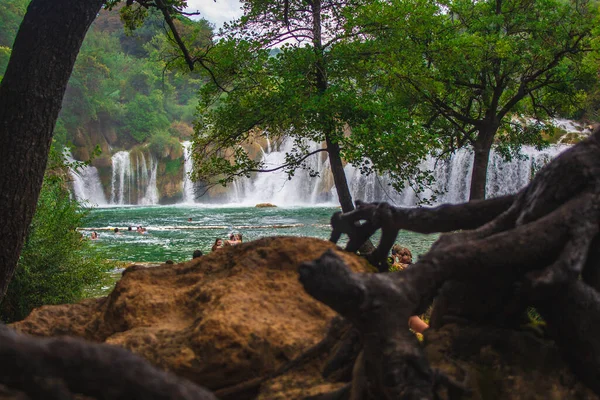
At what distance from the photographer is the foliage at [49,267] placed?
291 inches

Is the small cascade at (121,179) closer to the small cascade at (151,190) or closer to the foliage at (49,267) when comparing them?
the small cascade at (151,190)

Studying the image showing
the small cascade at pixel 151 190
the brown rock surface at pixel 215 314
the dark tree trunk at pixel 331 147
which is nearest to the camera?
the brown rock surface at pixel 215 314

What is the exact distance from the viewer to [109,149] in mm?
41875

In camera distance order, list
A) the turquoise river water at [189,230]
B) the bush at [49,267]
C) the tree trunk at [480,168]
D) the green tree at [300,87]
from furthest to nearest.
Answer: the turquoise river water at [189,230], the tree trunk at [480,168], the green tree at [300,87], the bush at [49,267]

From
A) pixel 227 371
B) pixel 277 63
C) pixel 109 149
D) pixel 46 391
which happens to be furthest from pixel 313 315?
pixel 109 149

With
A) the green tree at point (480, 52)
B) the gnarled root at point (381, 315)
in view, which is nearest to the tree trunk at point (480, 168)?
the green tree at point (480, 52)

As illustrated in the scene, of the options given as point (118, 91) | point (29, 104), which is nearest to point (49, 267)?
point (29, 104)

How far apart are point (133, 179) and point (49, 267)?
34.1 meters

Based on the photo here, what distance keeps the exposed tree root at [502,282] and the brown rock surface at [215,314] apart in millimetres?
584

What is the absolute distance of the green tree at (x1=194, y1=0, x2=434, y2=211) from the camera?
912 centimetres

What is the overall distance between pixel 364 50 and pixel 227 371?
8.55m

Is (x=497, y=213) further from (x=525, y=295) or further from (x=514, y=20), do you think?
(x=514, y=20)

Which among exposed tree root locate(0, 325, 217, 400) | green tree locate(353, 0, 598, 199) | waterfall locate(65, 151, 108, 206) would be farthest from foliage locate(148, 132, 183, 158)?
exposed tree root locate(0, 325, 217, 400)

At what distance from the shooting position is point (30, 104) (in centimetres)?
361
